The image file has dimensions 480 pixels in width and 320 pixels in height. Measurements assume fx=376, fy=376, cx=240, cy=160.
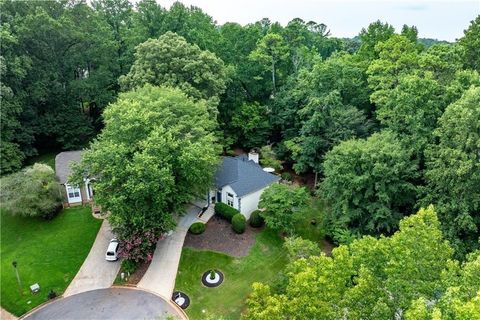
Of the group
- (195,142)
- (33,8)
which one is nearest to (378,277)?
(195,142)

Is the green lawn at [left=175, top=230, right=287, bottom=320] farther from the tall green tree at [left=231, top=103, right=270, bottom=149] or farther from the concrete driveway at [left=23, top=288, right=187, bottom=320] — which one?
the tall green tree at [left=231, top=103, right=270, bottom=149]

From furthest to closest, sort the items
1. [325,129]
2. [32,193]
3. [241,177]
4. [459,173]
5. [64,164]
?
[325,129]
[64,164]
[241,177]
[32,193]
[459,173]

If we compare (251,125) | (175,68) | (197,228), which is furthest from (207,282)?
(175,68)

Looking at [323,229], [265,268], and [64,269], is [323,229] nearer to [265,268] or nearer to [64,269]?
[265,268]

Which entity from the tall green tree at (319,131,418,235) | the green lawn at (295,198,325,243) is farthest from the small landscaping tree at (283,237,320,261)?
the green lawn at (295,198,325,243)

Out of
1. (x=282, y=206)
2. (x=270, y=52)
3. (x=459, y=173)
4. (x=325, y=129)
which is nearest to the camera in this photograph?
(x=459, y=173)

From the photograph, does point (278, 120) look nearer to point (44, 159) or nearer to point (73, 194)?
point (73, 194)

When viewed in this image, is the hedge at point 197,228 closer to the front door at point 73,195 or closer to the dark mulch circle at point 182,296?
the dark mulch circle at point 182,296
